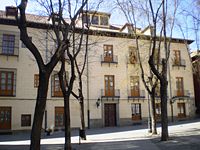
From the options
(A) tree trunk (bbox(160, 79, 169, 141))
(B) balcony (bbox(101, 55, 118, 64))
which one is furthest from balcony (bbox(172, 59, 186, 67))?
(A) tree trunk (bbox(160, 79, 169, 141))

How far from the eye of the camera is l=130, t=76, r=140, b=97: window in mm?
31922

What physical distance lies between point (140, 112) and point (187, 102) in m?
6.67

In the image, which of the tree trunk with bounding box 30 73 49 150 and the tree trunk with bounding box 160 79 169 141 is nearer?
the tree trunk with bounding box 30 73 49 150

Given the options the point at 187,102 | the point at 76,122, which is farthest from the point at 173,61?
the point at 76,122

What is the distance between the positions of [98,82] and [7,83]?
927 centimetres

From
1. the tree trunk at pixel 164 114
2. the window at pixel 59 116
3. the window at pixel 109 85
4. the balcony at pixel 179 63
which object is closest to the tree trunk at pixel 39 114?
the tree trunk at pixel 164 114

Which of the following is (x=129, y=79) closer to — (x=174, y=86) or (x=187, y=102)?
(x=174, y=86)

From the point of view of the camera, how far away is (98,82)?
30328mm

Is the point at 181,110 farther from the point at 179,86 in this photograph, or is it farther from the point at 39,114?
the point at 39,114

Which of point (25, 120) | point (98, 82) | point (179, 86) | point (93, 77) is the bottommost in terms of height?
point (25, 120)

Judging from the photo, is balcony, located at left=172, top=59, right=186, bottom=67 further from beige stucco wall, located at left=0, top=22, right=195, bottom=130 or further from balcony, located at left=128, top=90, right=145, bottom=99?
balcony, located at left=128, top=90, right=145, bottom=99

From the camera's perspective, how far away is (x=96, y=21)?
33062 millimetres

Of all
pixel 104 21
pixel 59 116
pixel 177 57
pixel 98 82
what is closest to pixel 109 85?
pixel 98 82

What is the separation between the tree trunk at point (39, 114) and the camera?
335 inches
